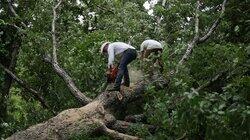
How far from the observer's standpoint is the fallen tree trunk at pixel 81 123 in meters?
6.88

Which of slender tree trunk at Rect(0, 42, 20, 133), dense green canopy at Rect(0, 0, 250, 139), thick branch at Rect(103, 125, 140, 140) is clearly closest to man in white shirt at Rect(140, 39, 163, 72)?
dense green canopy at Rect(0, 0, 250, 139)

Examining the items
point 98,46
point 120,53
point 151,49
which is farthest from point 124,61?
point 98,46

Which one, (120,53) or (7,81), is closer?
(120,53)

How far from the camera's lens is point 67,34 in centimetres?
1105

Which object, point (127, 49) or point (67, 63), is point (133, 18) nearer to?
point (67, 63)

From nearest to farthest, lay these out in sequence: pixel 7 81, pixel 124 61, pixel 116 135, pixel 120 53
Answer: pixel 116 135
pixel 124 61
pixel 120 53
pixel 7 81

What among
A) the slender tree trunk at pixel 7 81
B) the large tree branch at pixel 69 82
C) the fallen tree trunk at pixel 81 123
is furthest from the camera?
the slender tree trunk at pixel 7 81

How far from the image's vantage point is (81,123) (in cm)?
712

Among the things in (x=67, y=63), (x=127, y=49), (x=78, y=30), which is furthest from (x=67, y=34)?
(x=127, y=49)

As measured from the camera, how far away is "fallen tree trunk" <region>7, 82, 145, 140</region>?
688 cm

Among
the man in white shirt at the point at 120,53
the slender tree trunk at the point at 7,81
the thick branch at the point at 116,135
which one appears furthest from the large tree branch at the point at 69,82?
the slender tree trunk at the point at 7,81

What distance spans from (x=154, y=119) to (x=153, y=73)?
223cm

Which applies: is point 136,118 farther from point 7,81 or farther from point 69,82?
point 7,81

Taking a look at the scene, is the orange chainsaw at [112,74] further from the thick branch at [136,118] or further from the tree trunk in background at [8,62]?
the tree trunk in background at [8,62]
